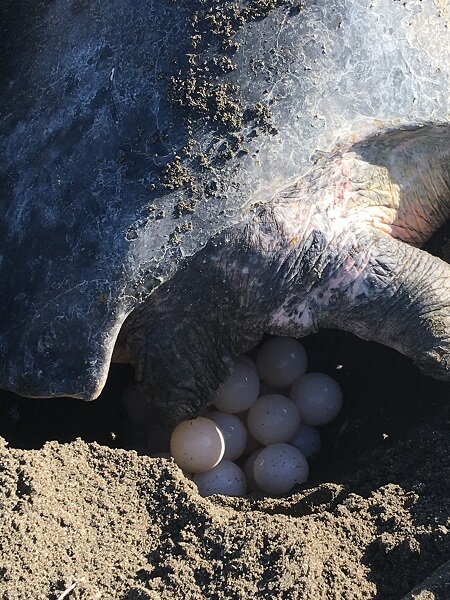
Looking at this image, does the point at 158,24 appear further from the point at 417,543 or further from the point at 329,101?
the point at 417,543

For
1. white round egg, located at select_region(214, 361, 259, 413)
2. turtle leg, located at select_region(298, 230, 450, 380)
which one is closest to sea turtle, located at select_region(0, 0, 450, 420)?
turtle leg, located at select_region(298, 230, 450, 380)

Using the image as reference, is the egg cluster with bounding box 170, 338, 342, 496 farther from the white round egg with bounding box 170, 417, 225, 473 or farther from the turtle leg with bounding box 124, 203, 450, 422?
the turtle leg with bounding box 124, 203, 450, 422

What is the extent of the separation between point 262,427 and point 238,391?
0.15 metres

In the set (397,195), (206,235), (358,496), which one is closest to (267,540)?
(358,496)

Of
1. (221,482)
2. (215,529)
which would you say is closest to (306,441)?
(221,482)

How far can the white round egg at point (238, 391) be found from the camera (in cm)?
266

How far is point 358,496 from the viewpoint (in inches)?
86.4

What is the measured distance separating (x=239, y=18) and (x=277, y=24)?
0.12 meters

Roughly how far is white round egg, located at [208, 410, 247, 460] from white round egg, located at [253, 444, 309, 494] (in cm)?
13

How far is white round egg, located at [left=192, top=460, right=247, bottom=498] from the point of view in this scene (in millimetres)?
2514

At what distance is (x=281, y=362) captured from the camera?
2.77 meters

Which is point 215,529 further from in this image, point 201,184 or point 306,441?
point 201,184

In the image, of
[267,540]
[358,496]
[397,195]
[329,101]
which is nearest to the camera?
[267,540]

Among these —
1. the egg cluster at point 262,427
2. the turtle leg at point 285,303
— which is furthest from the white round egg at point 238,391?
the turtle leg at point 285,303
